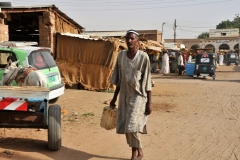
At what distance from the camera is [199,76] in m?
22.1

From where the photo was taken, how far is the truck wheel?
15.8 feet

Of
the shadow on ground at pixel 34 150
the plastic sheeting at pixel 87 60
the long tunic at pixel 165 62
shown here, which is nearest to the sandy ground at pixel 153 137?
the shadow on ground at pixel 34 150

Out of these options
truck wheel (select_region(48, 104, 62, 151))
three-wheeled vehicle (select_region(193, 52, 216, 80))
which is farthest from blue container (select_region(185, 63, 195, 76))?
truck wheel (select_region(48, 104, 62, 151))

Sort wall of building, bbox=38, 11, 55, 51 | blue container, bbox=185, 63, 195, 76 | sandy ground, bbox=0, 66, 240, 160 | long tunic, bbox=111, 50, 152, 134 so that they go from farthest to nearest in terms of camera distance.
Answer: blue container, bbox=185, 63, 195, 76 → wall of building, bbox=38, 11, 55, 51 → sandy ground, bbox=0, 66, 240, 160 → long tunic, bbox=111, 50, 152, 134

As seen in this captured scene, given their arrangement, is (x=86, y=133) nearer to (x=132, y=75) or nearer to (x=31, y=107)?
(x=31, y=107)

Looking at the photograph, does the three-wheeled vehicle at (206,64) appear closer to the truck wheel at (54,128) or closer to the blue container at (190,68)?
the blue container at (190,68)

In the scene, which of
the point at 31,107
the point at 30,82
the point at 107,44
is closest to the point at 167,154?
the point at 31,107

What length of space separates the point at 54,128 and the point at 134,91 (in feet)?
4.61

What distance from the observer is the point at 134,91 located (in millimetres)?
4379

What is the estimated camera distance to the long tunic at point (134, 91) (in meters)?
4.31

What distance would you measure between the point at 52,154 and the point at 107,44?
8.11 meters

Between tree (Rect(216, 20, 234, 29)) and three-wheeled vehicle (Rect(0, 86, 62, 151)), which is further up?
tree (Rect(216, 20, 234, 29))

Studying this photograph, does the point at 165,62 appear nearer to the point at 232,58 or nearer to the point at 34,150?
the point at 34,150

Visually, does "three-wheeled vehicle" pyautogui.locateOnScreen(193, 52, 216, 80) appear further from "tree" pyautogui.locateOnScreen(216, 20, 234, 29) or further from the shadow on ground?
"tree" pyautogui.locateOnScreen(216, 20, 234, 29)
